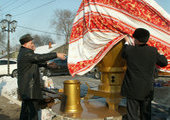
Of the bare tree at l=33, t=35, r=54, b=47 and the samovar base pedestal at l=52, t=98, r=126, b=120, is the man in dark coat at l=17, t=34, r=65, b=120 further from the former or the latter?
the bare tree at l=33, t=35, r=54, b=47

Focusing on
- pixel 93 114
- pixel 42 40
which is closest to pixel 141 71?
pixel 93 114

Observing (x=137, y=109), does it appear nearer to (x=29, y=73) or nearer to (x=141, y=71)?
(x=141, y=71)

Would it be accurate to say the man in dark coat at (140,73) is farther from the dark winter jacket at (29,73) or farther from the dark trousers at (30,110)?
the dark trousers at (30,110)

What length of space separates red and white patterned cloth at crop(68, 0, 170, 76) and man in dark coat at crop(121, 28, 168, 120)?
654 mm

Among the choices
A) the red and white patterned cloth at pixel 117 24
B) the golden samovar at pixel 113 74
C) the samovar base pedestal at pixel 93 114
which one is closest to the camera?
the samovar base pedestal at pixel 93 114

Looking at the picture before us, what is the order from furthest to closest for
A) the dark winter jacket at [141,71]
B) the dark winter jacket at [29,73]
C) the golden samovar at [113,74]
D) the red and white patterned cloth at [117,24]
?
the golden samovar at [113,74], the red and white patterned cloth at [117,24], the dark winter jacket at [29,73], the dark winter jacket at [141,71]

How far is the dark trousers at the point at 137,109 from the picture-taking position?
107 inches

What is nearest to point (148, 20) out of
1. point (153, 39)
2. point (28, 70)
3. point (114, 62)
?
point (153, 39)

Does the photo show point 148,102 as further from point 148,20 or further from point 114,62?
point 148,20

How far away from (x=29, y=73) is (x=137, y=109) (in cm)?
179

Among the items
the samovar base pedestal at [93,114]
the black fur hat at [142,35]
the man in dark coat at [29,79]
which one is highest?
the black fur hat at [142,35]

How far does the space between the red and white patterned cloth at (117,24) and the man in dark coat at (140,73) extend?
654 mm

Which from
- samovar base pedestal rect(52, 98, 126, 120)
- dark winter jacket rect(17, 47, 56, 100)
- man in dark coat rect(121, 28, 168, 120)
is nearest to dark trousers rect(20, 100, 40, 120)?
dark winter jacket rect(17, 47, 56, 100)

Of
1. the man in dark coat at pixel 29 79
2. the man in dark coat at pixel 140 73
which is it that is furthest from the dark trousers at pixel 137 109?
the man in dark coat at pixel 29 79
